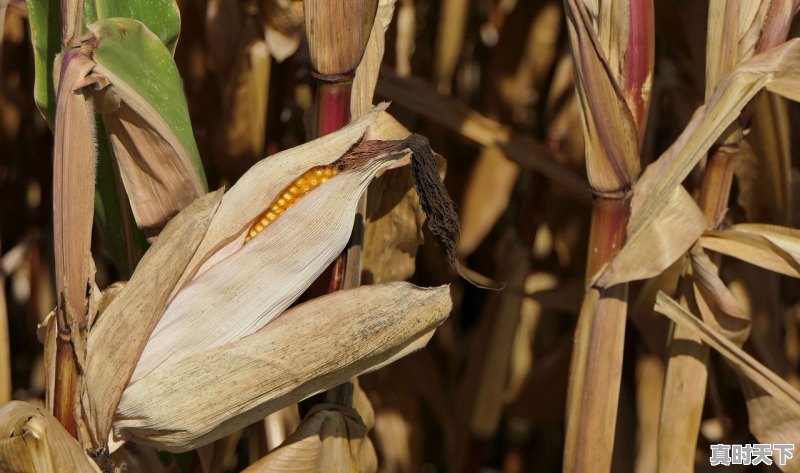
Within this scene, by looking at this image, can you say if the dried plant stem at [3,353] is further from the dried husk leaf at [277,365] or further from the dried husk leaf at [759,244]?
the dried husk leaf at [759,244]

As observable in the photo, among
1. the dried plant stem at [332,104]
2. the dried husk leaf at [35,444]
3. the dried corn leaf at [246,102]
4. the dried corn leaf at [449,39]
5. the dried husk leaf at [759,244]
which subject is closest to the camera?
the dried husk leaf at [35,444]

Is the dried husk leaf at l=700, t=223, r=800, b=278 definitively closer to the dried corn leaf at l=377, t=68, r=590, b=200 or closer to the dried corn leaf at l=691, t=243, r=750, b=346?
the dried corn leaf at l=691, t=243, r=750, b=346

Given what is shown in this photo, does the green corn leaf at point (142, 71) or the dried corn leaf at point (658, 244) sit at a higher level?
the green corn leaf at point (142, 71)

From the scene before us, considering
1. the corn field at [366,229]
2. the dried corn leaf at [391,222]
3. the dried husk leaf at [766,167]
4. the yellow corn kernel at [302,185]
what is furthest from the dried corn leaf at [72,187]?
the dried husk leaf at [766,167]

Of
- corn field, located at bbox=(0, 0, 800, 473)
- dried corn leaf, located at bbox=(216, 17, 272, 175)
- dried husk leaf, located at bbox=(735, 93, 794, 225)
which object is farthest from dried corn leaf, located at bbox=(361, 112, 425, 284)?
dried husk leaf, located at bbox=(735, 93, 794, 225)

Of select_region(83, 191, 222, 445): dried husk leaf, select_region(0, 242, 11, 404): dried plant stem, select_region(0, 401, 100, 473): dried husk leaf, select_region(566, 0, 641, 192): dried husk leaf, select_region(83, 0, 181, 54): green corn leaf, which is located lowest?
select_region(0, 242, 11, 404): dried plant stem
